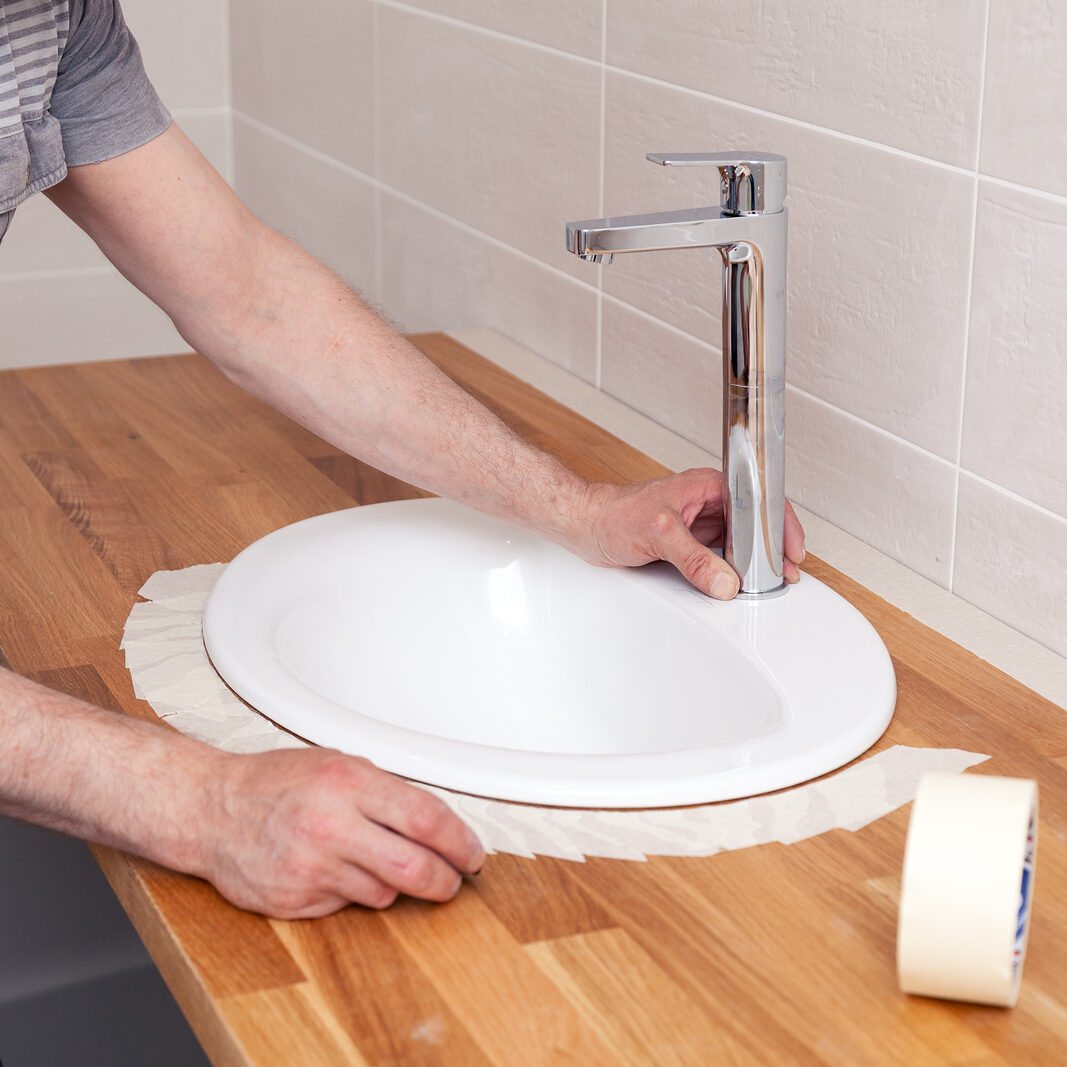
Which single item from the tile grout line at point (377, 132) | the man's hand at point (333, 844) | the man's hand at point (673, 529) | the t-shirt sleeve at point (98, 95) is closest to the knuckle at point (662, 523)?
the man's hand at point (673, 529)

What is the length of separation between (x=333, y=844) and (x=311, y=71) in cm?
178

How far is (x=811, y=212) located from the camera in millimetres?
1184

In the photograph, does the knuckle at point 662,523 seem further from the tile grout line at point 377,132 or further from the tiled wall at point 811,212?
the tile grout line at point 377,132

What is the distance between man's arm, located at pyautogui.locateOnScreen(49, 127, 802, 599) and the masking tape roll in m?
0.49

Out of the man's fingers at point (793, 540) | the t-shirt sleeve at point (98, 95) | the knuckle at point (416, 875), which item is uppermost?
the t-shirt sleeve at point (98, 95)

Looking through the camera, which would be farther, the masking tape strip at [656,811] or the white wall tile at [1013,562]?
the white wall tile at [1013,562]

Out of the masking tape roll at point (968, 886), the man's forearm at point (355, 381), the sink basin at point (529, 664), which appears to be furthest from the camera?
the man's forearm at point (355, 381)

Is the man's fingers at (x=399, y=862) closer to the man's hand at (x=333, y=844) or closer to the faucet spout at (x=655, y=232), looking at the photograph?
the man's hand at (x=333, y=844)

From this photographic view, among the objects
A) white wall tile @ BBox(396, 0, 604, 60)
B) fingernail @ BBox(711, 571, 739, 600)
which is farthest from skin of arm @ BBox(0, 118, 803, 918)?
white wall tile @ BBox(396, 0, 604, 60)

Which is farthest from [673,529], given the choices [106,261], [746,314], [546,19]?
[106,261]

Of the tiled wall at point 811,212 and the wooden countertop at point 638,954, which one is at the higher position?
the tiled wall at point 811,212

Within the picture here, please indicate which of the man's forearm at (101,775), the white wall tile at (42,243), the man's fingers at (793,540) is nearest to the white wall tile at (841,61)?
the man's fingers at (793,540)

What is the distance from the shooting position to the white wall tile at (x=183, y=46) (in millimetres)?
2533

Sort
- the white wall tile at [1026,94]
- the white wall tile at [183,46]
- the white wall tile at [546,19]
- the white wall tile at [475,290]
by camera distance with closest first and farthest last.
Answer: the white wall tile at [1026,94], the white wall tile at [546,19], the white wall tile at [475,290], the white wall tile at [183,46]
